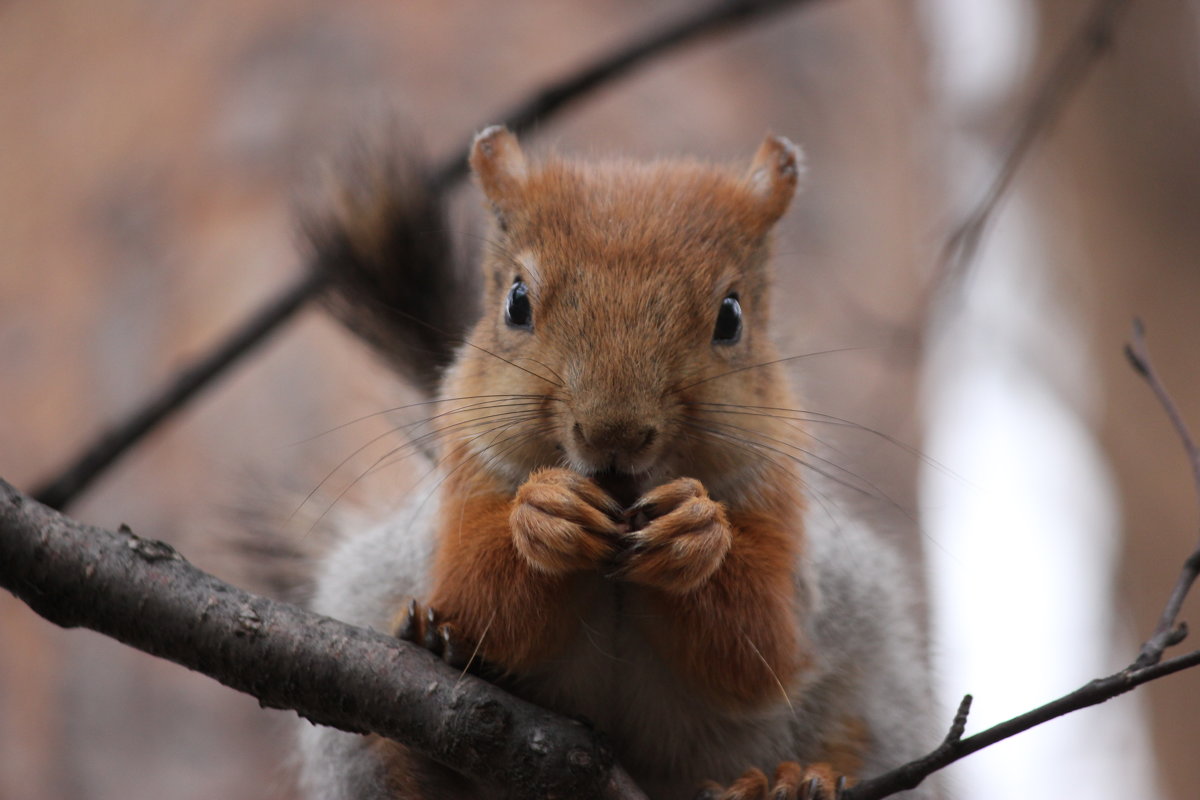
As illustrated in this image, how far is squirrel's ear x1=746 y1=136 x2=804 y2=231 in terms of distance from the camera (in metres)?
2.28

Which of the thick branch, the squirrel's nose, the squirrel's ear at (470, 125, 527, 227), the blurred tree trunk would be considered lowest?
the thick branch

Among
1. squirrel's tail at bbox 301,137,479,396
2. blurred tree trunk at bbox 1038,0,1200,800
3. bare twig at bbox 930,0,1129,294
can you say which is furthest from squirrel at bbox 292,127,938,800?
blurred tree trunk at bbox 1038,0,1200,800

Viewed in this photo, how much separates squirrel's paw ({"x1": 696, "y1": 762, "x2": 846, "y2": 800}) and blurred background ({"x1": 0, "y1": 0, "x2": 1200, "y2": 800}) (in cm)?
96

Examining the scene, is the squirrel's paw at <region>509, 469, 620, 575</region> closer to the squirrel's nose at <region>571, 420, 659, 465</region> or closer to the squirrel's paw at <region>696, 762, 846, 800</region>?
the squirrel's nose at <region>571, 420, 659, 465</region>

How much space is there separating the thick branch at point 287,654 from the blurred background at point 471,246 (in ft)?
3.79

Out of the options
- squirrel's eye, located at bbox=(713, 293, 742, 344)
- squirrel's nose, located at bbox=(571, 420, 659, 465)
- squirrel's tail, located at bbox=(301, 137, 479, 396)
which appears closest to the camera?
squirrel's nose, located at bbox=(571, 420, 659, 465)

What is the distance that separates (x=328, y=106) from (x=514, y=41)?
0.68 meters

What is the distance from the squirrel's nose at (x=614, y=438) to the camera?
1681 millimetres

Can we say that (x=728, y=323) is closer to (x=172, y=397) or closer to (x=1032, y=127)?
(x=1032, y=127)

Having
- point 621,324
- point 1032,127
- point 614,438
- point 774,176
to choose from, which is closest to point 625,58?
point 774,176

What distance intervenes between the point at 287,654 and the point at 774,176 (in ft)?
4.28

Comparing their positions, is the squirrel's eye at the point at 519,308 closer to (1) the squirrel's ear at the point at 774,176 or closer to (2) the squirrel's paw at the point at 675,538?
(2) the squirrel's paw at the point at 675,538

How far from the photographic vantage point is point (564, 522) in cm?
168

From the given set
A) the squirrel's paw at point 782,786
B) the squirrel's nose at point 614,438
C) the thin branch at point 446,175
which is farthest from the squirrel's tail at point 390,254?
the squirrel's paw at point 782,786
